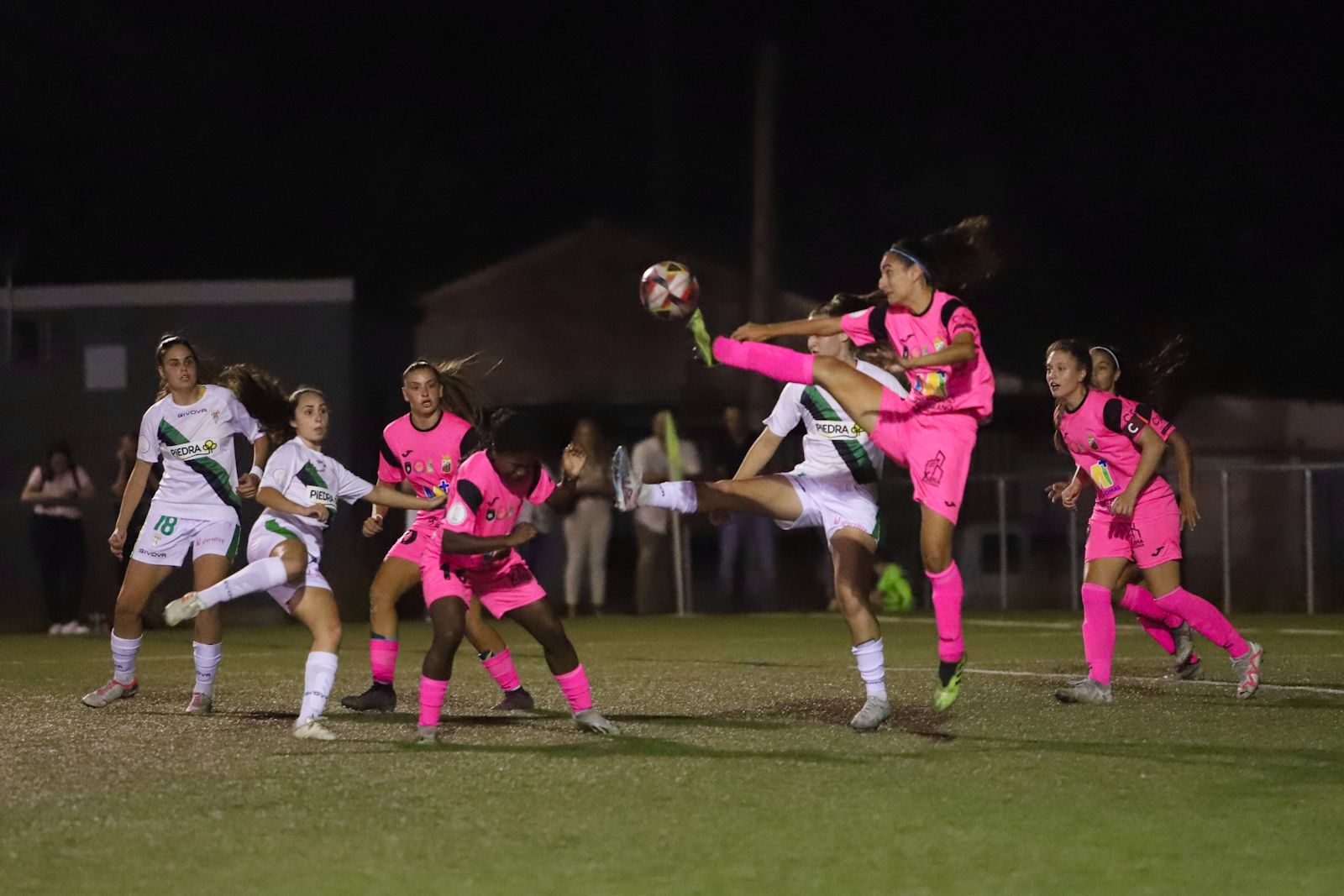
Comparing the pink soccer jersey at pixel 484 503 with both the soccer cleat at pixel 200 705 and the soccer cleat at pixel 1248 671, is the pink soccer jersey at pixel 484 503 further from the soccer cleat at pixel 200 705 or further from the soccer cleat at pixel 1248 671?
the soccer cleat at pixel 1248 671

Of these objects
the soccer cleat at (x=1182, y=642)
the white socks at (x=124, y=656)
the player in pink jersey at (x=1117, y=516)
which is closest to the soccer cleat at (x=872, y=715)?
the player in pink jersey at (x=1117, y=516)

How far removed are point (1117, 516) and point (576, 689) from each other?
3.29 metres

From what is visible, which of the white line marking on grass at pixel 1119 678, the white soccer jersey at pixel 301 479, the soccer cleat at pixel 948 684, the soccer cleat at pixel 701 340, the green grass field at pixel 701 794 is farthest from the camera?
the white line marking on grass at pixel 1119 678

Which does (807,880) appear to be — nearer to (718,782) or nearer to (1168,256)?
(718,782)

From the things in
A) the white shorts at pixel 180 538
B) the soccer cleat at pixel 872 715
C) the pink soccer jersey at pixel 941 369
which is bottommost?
the soccer cleat at pixel 872 715

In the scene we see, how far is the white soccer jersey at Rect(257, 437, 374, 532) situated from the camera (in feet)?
28.9

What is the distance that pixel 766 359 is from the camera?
26.5 ft

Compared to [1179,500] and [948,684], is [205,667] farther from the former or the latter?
[1179,500]

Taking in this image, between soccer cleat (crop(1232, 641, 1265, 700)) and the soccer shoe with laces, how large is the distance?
477 centimetres

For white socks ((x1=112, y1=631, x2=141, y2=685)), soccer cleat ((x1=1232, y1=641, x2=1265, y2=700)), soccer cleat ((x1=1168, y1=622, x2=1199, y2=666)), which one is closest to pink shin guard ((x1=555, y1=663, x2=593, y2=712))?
white socks ((x1=112, y1=631, x2=141, y2=685))

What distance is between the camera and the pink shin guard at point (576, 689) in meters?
8.20

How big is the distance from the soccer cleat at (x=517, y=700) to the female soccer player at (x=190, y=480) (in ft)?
5.29

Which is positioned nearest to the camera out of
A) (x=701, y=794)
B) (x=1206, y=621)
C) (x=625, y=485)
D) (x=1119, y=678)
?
(x=701, y=794)

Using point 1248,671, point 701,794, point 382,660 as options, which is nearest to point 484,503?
point 382,660
